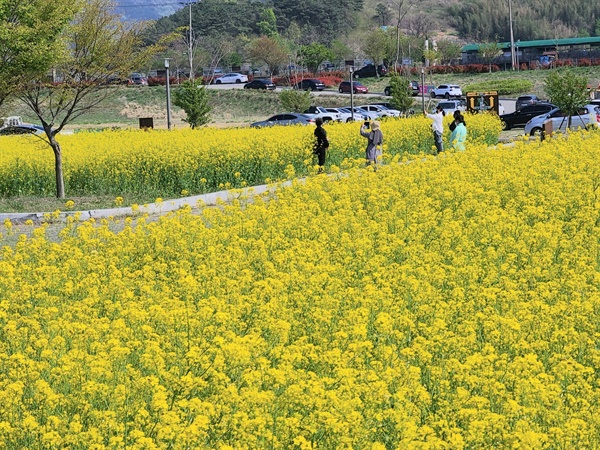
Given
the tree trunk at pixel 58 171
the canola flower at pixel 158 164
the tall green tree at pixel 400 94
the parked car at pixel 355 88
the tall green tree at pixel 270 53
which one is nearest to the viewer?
the tree trunk at pixel 58 171

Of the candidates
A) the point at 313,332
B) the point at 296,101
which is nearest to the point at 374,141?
the point at 313,332

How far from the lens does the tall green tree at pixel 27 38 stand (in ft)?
64.3

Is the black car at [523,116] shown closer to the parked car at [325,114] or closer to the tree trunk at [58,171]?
the parked car at [325,114]

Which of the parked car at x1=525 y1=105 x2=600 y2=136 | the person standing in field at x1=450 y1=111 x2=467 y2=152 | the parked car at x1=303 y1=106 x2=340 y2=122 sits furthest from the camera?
the parked car at x1=303 y1=106 x2=340 y2=122

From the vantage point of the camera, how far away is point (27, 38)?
19.7m

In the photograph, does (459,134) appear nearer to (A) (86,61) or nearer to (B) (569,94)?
(A) (86,61)

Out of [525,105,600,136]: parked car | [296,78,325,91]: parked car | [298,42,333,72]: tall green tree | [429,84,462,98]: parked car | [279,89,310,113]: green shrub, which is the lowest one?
[525,105,600,136]: parked car

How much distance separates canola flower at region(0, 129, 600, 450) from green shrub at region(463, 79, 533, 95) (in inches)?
2362

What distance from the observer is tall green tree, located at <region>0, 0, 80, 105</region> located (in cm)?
1959

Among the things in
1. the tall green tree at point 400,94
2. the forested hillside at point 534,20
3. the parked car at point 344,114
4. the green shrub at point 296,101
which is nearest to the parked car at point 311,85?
the green shrub at point 296,101

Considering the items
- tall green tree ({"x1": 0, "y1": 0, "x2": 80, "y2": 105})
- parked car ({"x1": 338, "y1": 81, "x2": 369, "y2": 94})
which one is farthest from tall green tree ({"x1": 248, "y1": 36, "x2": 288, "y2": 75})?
tall green tree ({"x1": 0, "y1": 0, "x2": 80, "y2": 105})

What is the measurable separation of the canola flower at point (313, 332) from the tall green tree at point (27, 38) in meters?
7.12

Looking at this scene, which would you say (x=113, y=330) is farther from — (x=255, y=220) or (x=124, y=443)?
(x=255, y=220)

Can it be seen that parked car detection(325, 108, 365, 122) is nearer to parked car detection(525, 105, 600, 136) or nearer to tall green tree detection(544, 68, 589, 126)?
parked car detection(525, 105, 600, 136)
